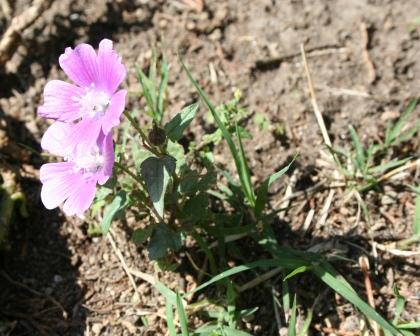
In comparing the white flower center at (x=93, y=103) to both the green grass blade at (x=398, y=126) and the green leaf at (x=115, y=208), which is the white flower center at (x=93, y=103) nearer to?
the green leaf at (x=115, y=208)

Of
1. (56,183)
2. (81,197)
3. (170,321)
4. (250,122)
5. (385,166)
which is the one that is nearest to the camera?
(81,197)

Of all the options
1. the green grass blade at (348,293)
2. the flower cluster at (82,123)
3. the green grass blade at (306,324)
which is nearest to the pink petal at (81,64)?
the flower cluster at (82,123)

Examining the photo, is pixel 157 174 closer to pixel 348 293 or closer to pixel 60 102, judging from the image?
pixel 60 102

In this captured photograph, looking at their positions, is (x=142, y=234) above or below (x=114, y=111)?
below

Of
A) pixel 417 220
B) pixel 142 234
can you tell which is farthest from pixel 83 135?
pixel 417 220

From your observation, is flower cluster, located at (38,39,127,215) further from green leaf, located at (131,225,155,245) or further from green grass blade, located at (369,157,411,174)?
green grass blade, located at (369,157,411,174)
